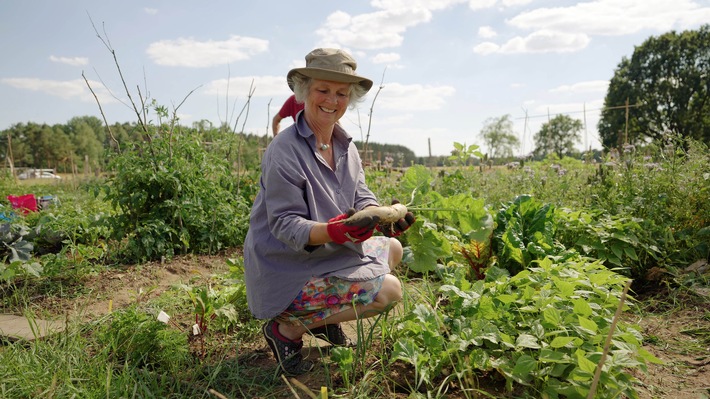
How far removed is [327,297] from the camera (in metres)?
2.01

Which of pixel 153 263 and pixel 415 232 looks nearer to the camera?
→ pixel 415 232

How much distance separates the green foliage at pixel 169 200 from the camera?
3.62 meters

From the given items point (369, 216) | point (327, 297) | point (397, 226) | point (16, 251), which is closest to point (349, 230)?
point (369, 216)

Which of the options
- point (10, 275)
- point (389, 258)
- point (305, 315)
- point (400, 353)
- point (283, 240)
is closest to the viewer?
point (400, 353)

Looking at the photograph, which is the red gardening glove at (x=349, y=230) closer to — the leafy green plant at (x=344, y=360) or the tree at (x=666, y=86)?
the leafy green plant at (x=344, y=360)

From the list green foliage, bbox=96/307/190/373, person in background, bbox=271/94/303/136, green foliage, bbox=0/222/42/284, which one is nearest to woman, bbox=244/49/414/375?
green foliage, bbox=96/307/190/373

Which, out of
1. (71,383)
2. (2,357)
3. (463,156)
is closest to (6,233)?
(2,357)

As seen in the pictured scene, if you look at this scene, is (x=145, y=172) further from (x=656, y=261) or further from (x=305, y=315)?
(x=656, y=261)

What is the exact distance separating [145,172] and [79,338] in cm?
173

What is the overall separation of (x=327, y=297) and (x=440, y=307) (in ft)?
2.11

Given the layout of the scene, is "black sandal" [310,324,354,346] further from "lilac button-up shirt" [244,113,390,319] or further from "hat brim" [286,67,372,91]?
"hat brim" [286,67,372,91]

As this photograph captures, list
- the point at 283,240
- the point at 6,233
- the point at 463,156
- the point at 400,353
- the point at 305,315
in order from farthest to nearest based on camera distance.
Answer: the point at 463,156 → the point at 6,233 → the point at 305,315 → the point at 283,240 → the point at 400,353

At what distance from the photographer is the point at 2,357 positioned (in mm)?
1953

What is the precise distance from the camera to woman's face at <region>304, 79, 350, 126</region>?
2.04 meters
